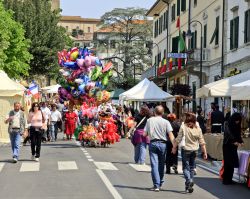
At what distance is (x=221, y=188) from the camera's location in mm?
13734

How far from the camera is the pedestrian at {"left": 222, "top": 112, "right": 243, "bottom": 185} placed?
47.3ft

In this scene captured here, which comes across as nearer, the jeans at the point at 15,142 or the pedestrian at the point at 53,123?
the jeans at the point at 15,142

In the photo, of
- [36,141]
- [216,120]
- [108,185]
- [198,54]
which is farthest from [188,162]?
[198,54]

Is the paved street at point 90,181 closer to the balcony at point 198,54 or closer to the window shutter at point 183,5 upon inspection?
the balcony at point 198,54

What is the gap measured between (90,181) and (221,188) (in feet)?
9.30

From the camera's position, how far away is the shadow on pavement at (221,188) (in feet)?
41.8

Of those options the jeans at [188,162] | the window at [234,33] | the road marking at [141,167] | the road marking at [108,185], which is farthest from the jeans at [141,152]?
the window at [234,33]

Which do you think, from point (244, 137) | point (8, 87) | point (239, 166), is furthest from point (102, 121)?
point (239, 166)

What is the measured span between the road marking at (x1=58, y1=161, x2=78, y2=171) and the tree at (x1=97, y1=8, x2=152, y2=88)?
202 ft

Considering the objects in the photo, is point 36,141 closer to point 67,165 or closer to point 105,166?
point 67,165

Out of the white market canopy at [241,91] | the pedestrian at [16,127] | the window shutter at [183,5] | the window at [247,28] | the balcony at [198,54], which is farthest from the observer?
the window shutter at [183,5]

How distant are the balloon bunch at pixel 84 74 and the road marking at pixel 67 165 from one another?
25.0 ft

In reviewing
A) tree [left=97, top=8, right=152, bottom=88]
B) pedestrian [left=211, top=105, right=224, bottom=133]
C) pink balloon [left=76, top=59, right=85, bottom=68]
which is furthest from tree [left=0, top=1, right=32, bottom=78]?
tree [left=97, top=8, right=152, bottom=88]

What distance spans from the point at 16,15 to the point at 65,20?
131 meters
